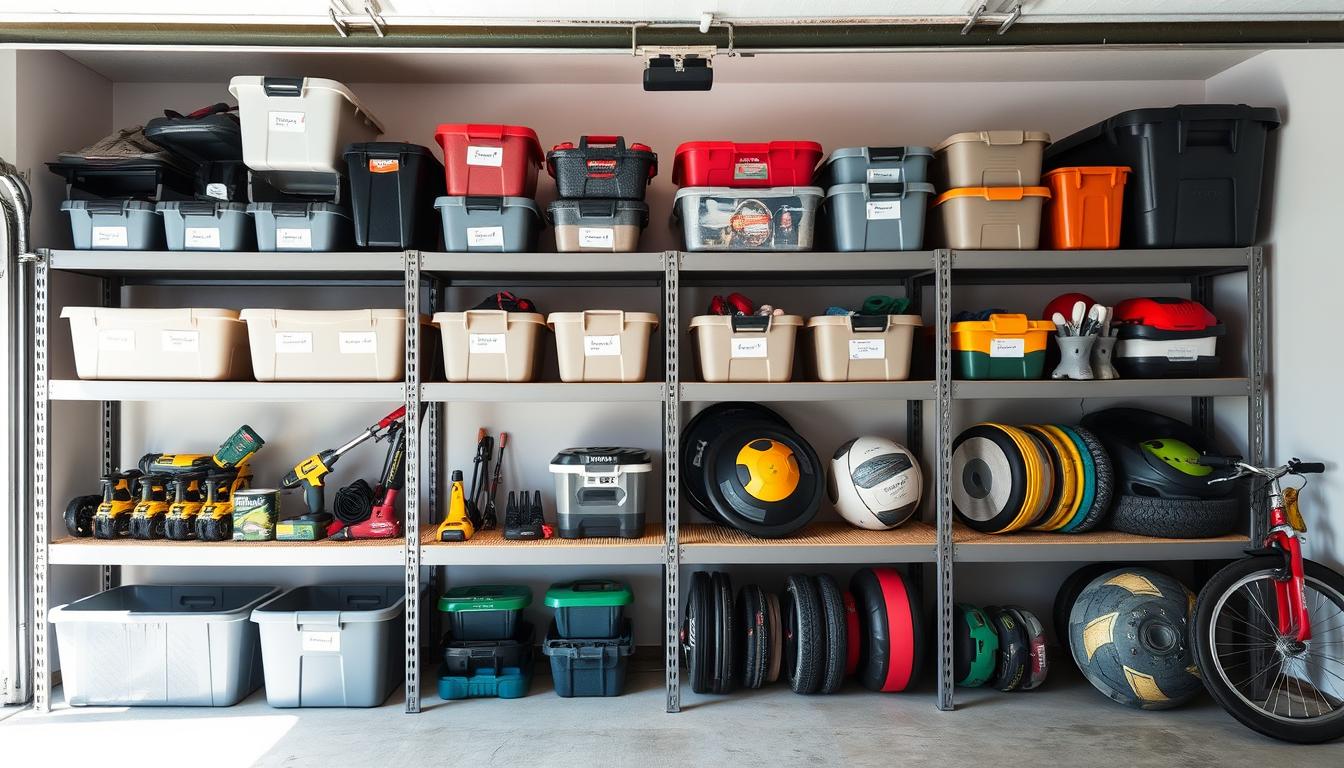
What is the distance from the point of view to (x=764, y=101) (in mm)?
3949

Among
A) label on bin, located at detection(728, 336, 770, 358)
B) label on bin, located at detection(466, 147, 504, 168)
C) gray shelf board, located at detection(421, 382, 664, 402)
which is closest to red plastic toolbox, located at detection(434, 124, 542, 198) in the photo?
label on bin, located at detection(466, 147, 504, 168)

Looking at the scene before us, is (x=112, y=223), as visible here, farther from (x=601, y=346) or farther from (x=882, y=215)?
(x=882, y=215)

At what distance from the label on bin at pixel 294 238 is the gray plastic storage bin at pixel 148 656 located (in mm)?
1529

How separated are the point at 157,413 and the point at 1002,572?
4.21 m

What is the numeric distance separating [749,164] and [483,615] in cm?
223

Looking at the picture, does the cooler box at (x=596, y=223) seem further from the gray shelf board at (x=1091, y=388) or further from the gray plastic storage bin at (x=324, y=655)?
the gray plastic storage bin at (x=324, y=655)

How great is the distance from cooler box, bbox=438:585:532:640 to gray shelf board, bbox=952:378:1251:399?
2092mm

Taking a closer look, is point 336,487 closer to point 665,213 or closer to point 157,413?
point 157,413

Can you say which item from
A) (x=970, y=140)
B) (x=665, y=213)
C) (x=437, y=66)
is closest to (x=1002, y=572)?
(x=970, y=140)

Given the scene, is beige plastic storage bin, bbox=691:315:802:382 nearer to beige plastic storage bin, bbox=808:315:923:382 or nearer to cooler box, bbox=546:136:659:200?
beige plastic storage bin, bbox=808:315:923:382

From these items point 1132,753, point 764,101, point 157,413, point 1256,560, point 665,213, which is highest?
point 764,101

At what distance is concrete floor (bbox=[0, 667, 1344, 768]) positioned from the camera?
2.87 meters

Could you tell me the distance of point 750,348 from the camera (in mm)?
3268

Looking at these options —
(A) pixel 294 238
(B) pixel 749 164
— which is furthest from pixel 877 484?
(A) pixel 294 238
